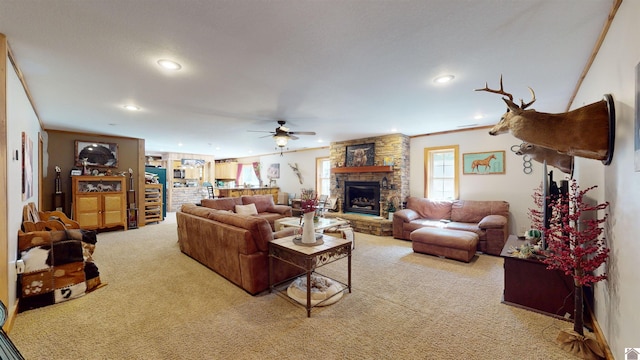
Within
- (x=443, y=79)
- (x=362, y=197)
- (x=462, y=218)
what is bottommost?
(x=462, y=218)

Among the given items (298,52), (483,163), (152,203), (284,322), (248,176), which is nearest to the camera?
(298,52)

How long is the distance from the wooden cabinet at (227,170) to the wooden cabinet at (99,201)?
5.68 meters

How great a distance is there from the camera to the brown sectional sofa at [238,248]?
2842mm

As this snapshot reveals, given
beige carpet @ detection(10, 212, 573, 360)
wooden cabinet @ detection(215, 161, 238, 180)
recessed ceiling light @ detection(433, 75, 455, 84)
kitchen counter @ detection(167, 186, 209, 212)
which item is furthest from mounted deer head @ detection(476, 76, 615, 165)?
wooden cabinet @ detection(215, 161, 238, 180)

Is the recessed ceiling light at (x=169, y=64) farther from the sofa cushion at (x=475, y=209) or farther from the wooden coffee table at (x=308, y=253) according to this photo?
the sofa cushion at (x=475, y=209)

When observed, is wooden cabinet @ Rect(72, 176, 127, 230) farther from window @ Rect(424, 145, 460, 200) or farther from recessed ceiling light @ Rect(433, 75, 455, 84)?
window @ Rect(424, 145, 460, 200)

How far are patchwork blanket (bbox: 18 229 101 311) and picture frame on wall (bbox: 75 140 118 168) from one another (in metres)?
4.15

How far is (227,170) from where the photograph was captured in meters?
12.1

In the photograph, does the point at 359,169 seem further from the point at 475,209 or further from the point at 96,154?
the point at 96,154

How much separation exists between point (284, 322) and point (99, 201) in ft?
19.9

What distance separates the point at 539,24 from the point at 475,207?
408 cm

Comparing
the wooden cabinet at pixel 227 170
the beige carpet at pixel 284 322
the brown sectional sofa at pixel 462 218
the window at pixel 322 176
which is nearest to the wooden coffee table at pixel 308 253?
the beige carpet at pixel 284 322

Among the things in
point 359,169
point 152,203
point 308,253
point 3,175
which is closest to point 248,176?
point 152,203

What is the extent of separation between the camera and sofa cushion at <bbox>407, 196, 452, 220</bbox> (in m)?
5.48
